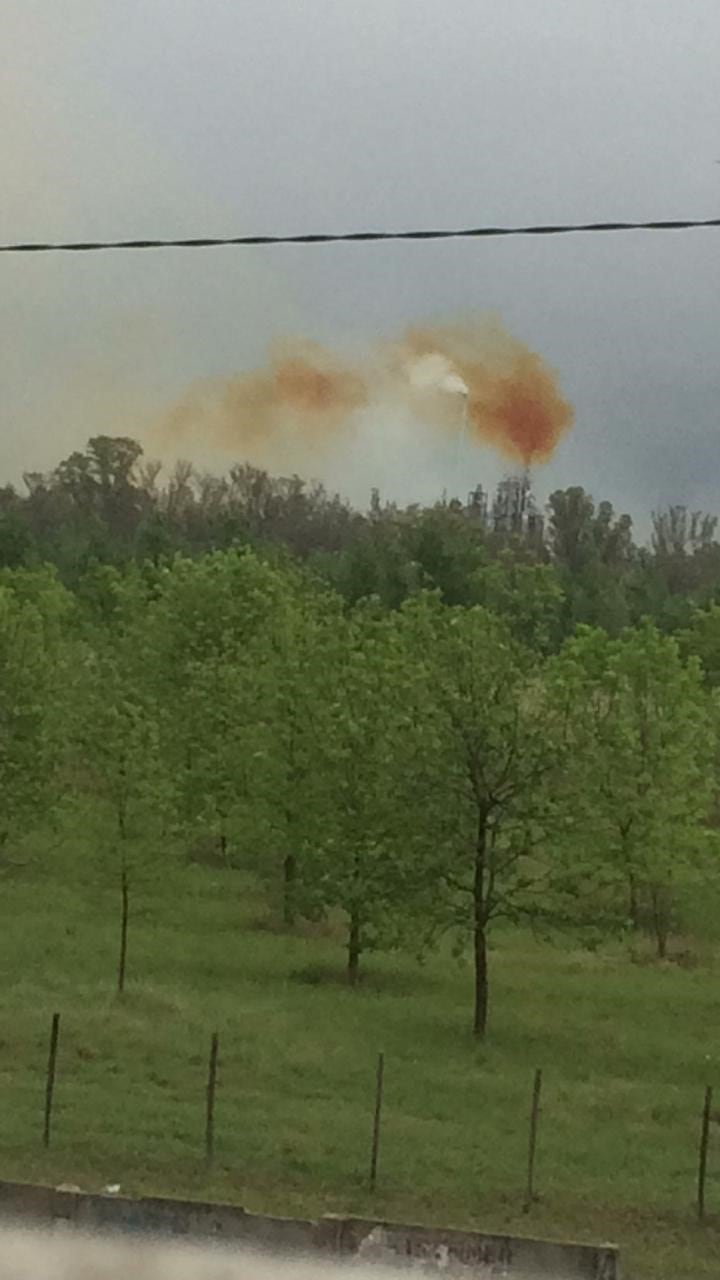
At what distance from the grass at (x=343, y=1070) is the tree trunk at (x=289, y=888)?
20cm

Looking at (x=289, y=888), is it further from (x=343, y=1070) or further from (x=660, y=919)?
(x=343, y=1070)

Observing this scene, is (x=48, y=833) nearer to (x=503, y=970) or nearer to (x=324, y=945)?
(x=324, y=945)

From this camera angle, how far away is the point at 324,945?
963 centimetres

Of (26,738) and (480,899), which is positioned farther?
(26,738)

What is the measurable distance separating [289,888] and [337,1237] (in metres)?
5.52

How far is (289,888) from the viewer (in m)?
9.59

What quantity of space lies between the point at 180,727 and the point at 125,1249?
26.8 feet

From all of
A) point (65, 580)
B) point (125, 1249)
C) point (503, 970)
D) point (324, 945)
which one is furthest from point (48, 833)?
point (65, 580)

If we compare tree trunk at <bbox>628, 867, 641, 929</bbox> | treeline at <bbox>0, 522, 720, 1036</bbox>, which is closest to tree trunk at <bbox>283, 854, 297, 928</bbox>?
treeline at <bbox>0, 522, 720, 1036</bbox>

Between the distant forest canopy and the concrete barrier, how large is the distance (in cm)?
1110

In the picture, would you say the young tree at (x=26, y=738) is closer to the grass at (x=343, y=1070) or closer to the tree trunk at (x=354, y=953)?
the grass at (x=343, y=1070)

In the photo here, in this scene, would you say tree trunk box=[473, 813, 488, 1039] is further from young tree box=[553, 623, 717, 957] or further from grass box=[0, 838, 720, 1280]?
young tree box=[553, 623, 717, 957]

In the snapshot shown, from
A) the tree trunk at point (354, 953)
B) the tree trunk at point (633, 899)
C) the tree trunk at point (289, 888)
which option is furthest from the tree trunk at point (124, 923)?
the tree trunk at point (633, 899)

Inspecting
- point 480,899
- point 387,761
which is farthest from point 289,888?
point 480,899
